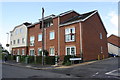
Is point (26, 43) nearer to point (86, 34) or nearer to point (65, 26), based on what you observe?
point (65, 26)

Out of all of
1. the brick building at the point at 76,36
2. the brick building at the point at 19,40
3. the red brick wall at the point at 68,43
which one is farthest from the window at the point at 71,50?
the brick building at the point at 19,40

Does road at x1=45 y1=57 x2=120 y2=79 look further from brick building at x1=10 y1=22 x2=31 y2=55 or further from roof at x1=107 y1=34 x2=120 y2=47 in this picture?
roof at x1=107 y1=34 x2=120 y2=47

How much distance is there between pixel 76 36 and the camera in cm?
2280

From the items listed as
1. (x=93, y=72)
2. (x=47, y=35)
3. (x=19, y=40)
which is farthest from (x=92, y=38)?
(x=19, y=40)

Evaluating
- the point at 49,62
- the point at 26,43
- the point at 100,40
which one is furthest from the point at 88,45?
the point at 26,43

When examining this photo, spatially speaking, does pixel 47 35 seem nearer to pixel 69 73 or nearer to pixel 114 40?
pixel 69 73

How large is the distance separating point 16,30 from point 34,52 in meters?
12.0

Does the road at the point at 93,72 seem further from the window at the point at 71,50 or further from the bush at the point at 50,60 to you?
the window at the point at 71,50

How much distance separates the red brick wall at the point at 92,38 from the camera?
22484 mm

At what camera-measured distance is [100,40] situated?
87.2 ft

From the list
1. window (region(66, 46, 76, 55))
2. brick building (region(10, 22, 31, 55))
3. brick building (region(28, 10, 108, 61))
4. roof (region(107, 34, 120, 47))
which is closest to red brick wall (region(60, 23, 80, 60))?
brick building (region(28, 10, 108, 61))

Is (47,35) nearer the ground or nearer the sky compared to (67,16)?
nearer the ground

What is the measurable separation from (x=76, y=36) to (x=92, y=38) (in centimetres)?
349

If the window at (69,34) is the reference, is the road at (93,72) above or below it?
below
